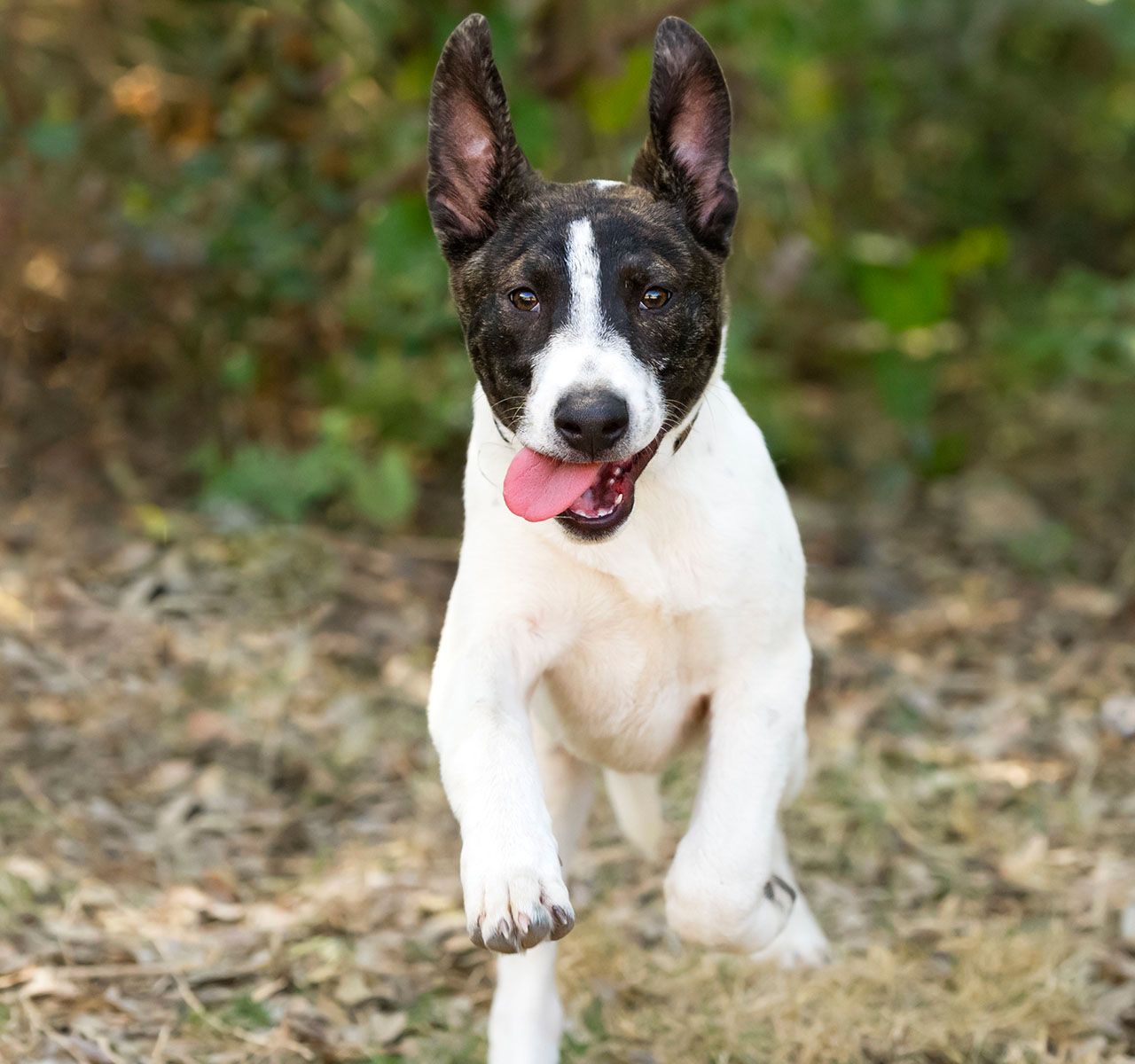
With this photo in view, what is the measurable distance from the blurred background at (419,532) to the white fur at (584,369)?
1.66 metres

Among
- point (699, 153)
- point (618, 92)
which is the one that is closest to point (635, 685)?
point (699, 153)

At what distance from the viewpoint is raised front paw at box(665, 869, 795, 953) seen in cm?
356

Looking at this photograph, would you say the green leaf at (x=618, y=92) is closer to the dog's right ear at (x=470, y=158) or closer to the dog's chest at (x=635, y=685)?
the dog's right ear at (x=470, y=158)

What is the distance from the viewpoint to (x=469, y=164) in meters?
3.81

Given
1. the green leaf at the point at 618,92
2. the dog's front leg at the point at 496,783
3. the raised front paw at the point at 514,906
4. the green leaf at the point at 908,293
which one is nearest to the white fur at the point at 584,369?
the dog's front leg at the point at 496,783

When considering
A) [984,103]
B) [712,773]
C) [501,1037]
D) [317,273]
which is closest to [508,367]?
[712,773]

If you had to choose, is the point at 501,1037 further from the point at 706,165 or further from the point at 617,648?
the point at 706,165

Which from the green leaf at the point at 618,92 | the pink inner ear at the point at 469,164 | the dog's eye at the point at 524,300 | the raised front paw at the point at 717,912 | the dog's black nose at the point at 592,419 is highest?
the green leaf at the point at 618,92

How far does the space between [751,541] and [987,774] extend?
247 cm

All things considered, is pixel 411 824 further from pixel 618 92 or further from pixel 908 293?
pixel 908 293

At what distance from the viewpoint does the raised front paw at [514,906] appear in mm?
3021

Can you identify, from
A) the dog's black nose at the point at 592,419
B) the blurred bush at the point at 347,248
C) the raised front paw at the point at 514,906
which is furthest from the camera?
the blurred bush at the point at 347,248

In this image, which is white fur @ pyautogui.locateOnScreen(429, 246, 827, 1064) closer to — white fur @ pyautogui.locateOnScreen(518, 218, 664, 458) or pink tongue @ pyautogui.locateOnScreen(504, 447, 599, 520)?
white fur @ pyautogui.locateOnScreen(518, 218, 664, 458)

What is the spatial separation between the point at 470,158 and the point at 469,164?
14 mm
